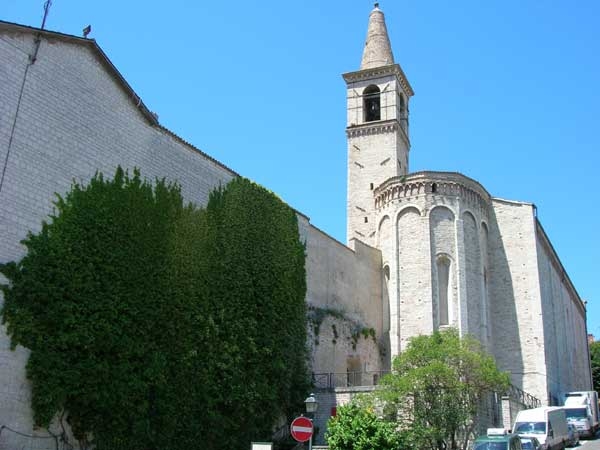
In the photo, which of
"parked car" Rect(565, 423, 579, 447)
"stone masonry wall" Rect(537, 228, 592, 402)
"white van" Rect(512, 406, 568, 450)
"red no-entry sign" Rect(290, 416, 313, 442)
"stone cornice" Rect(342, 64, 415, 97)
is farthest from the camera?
"stone cornice" Rect(342, 64, 415, 97)

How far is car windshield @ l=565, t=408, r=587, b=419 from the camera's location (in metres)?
27.6

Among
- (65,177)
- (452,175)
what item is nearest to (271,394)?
(65,177)

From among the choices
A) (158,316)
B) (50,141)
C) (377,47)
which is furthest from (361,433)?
(377,47)

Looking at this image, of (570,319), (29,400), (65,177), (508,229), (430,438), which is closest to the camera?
(29,400)

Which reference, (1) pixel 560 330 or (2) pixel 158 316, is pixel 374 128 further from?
(2) pixel 158 316

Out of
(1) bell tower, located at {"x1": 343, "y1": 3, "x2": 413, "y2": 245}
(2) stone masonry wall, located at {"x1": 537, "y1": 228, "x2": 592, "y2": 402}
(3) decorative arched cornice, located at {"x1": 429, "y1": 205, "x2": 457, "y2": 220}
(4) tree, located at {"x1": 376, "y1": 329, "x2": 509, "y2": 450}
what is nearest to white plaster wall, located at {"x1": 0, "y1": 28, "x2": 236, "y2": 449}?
(4) tree, located at {"x1": 376, "y1": 329, "x2": 509, "y2": 450}

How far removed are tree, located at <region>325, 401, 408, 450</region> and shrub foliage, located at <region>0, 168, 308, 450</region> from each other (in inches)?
103

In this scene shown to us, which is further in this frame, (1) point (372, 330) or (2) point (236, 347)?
(1) point (372, 330)

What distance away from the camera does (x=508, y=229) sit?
1262 inches

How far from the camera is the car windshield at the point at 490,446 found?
15.7 meters

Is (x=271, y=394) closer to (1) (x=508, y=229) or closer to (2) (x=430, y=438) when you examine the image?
(2) (x=430, y=438)

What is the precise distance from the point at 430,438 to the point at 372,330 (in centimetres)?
1098

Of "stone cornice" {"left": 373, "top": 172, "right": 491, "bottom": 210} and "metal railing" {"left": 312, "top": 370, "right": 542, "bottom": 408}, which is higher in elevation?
"stone cornice" {"left": 373, "top": 172, "right": 491, "bottom": 210}

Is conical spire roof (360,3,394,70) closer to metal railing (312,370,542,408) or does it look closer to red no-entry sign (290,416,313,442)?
metal railing (312,370,542,408)
